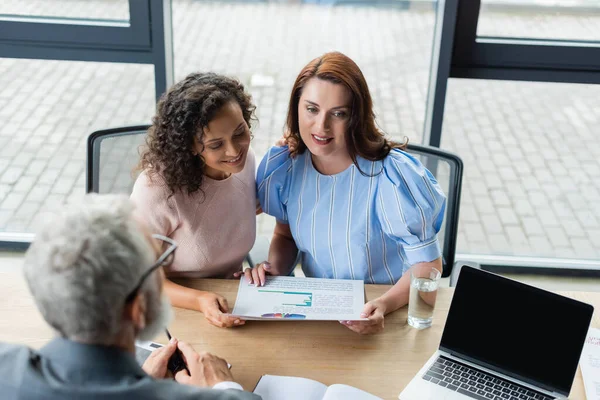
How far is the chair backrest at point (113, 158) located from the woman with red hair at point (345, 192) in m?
0.46

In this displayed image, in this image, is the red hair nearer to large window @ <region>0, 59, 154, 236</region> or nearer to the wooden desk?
the wooden desk

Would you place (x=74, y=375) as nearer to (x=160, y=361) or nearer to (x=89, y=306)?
(x=89, y=306)

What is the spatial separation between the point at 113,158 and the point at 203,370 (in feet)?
3.07

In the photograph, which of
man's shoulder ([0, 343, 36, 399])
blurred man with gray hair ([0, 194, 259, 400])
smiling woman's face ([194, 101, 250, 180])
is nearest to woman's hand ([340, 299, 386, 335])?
smiling woman's face ([194, 101, 250, 180])

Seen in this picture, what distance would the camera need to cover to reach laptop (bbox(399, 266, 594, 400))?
142 cm

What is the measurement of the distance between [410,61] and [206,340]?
2207 millimetres

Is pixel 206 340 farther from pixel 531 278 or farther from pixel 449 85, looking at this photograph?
pixel 531 278

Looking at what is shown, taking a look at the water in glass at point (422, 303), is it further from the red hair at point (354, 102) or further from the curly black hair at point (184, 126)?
the curly black hair at point (184, 126)

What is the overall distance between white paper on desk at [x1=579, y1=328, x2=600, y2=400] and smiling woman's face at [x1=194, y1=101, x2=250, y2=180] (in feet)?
3.35

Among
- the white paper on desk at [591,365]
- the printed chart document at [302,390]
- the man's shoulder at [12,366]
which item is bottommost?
the printed chart document at [302,390]

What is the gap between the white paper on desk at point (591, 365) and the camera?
4.84 feet

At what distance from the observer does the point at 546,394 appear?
A: 146 cm

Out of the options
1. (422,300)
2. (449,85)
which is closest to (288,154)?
(422,300)

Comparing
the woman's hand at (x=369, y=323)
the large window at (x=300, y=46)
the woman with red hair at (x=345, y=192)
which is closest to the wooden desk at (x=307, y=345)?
the woman's hand at (x=369, y=323)
